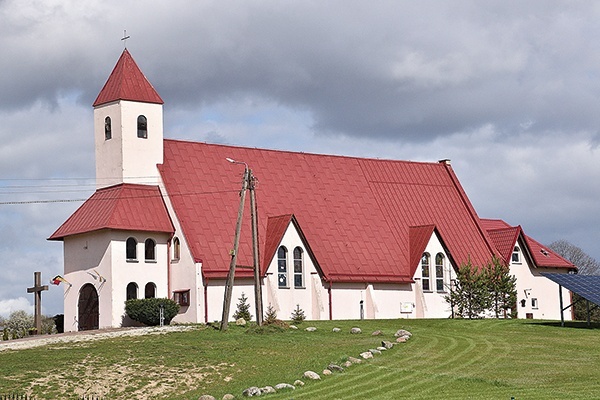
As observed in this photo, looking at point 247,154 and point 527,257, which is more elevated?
point 247,154

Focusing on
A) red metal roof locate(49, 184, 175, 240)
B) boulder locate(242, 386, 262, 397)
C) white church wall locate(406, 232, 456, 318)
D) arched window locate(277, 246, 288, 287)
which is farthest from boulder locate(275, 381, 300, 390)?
white church wall locate(406, 232, 456, 318)

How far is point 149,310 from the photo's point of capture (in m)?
52.7

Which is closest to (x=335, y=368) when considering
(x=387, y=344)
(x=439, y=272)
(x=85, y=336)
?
(x=387, y=344)

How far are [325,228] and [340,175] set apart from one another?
531 centimetres

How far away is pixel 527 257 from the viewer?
221 ft

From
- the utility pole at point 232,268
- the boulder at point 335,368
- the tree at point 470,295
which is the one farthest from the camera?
the tree at point 470,295

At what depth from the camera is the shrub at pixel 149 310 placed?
52.8 m

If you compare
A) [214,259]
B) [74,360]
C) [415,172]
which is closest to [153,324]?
[214,259]

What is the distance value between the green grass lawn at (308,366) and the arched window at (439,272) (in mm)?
16054

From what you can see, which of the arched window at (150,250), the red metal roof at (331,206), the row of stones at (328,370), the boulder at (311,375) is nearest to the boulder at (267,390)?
the row of stones at (328,370)

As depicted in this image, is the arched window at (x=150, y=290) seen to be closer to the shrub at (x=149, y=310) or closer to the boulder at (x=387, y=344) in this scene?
the shrub at (x=149, y=310)

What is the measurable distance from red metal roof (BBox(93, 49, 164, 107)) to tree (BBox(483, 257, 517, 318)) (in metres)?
20.6

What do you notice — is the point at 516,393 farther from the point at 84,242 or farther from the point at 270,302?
the point at 84,242

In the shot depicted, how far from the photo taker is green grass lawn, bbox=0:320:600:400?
32438 millimetres
